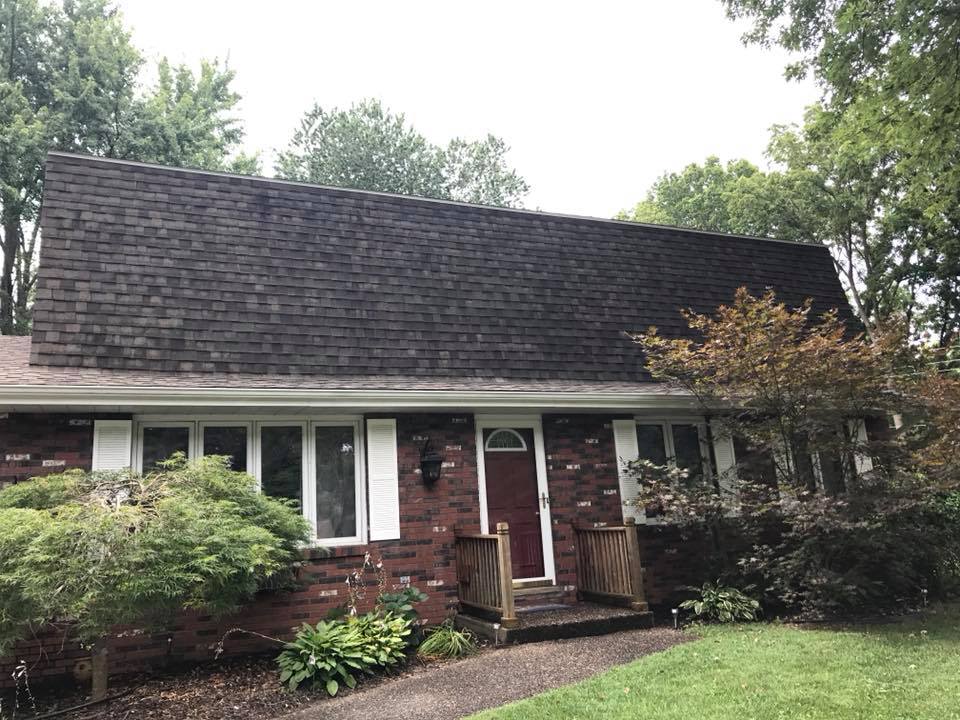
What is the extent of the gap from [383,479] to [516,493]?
1.86 meters

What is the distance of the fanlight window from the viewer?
9.04m

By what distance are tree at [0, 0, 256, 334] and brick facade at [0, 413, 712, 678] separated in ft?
52.9

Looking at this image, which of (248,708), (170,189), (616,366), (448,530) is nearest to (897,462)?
(616,366)

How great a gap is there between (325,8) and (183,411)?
4936mm

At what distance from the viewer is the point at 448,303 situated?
9.68 metres

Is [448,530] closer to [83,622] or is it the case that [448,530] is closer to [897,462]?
[83,622]

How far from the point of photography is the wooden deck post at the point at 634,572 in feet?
25.2

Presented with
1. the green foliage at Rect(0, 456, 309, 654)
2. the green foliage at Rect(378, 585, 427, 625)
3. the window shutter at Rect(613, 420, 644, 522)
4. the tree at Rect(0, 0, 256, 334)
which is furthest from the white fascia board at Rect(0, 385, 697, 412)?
the tree at Rect(0, 0, 256, 334)

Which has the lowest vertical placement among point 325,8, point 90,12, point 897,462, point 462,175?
point 897,462

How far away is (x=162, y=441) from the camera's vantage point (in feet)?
24.7

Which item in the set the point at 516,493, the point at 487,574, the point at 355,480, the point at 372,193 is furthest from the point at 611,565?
the point at 372,193

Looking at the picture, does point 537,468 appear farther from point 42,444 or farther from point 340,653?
point 42,444

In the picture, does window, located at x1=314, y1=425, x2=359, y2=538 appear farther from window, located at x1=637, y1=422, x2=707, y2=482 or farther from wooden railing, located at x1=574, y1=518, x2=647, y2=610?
window, located at x1=637, y1=422, x2=707, y2=482

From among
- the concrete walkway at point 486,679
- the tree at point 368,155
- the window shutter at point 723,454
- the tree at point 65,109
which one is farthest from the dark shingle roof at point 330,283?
the tree at point 368,155
